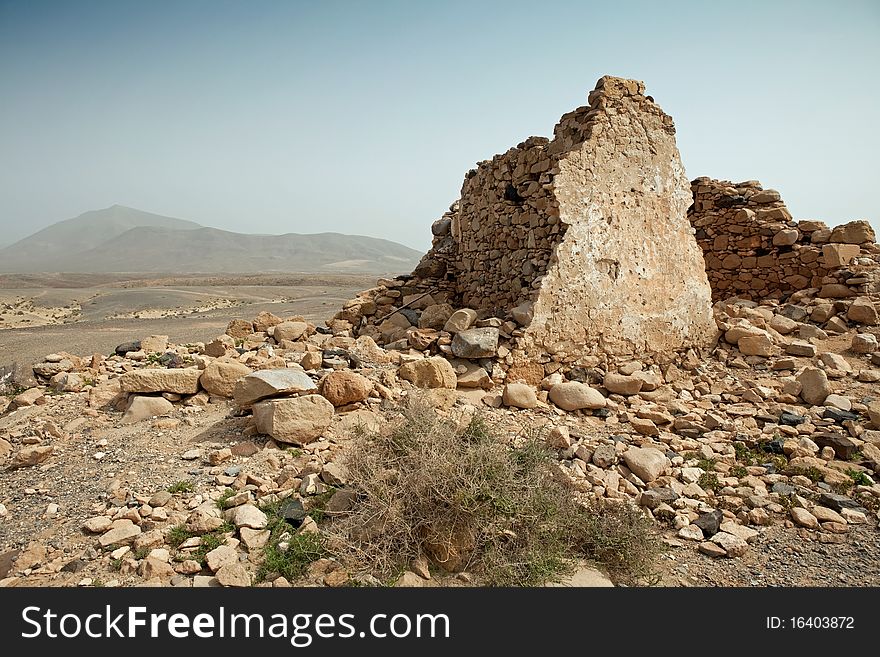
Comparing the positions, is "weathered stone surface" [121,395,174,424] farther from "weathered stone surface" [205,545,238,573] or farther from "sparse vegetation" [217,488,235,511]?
"weathered stone surface" [205,545,238,573]

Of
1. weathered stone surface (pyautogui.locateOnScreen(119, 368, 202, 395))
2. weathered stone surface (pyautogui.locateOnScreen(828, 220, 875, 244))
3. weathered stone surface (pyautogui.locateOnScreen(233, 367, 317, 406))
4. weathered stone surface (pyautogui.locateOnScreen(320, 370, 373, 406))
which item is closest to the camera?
weathered stone surface (pyautogui.locateOnScreen(233, 367, 317, 406))

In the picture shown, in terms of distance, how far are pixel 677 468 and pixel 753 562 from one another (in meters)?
1.04

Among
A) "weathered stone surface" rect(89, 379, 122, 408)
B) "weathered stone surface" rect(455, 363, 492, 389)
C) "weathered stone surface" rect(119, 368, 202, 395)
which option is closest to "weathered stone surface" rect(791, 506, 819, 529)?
"weathered stone surface" rect(455, 363, 492, 389)

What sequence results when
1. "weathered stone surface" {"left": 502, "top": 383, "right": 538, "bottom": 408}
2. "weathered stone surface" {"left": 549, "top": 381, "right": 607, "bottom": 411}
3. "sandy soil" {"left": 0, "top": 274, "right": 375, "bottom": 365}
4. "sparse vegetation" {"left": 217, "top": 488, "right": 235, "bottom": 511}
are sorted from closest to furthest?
"sparse vegetation" {"left": 217, "top": 488, "right": 235, "bottom": 511}, "weathered stone surface" {"left": 502, "top": 383, "right": 538, "bottom": 408}, "weathered stone surface" {"left": 549, "top": 381, "right": 607, "bottom": 411}, "sandy soil" {"left": 0, "top": 274, "right": 375, "bottom": 365}

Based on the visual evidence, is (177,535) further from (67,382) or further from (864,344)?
(864,344)

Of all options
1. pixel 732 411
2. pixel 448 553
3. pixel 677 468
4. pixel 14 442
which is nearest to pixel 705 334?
pixel 732 411

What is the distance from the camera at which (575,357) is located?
5531 millimetres

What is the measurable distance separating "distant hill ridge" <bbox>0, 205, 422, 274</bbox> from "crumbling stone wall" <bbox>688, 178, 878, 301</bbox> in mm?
89079

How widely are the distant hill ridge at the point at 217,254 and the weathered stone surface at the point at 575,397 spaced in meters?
92.2

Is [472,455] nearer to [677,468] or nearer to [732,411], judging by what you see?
[677,468]

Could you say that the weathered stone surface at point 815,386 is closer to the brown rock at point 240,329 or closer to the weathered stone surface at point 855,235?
the weathered stone surface at point 855,235

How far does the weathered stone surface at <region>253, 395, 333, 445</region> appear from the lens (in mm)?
3820

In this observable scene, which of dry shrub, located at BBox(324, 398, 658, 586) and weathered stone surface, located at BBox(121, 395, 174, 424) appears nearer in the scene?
dry shrub, located at BBox(324, 398, 658, 586)

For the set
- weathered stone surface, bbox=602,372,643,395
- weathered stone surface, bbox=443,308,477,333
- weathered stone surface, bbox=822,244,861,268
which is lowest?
weathered stone surface, bbox=602,372,643,395
